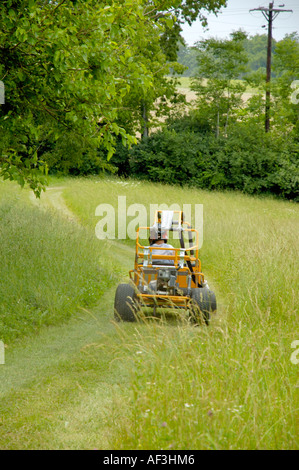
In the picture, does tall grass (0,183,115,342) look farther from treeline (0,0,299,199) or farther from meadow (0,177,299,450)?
treeline (0,0,299,199)

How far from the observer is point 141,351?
5656 mm

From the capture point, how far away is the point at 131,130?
104ft

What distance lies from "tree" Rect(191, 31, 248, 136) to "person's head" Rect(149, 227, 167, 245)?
80.7ft

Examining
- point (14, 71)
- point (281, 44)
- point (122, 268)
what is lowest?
point (122, 268)

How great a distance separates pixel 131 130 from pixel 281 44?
11.0 metres

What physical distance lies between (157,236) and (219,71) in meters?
25.6

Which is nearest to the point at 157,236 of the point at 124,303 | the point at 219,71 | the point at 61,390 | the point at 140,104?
the point at 124,303

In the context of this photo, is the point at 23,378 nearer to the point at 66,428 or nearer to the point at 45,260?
the point at 66,428

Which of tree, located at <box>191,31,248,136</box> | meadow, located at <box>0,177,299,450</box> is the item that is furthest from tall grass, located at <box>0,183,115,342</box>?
tree, located at <box>191,31,248,136</box>

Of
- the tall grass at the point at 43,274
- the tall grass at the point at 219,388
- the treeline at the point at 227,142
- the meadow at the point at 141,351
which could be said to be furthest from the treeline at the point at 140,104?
the tall grass at the point at 219,388

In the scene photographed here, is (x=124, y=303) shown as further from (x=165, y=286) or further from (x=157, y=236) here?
(x=157, y=236)

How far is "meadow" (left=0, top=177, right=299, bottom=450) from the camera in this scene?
3.90m
